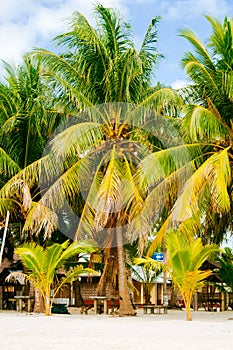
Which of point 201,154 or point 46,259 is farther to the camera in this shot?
point 201,154

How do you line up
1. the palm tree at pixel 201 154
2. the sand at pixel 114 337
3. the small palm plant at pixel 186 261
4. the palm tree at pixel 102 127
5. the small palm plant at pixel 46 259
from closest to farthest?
the sand at pixel 114 337, the small palm plant at pixel 186 261, the palm tree at pixel 201 154, the small palm plant at pixel 46 259, the palm tree at pixel 102 127

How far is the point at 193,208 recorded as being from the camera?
1405 centimetres

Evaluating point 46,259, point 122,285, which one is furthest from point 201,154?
point 46,259

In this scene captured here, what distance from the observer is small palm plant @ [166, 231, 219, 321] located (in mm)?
13117

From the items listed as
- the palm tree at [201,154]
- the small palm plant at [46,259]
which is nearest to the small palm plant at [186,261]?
the palm tree at [201,154]

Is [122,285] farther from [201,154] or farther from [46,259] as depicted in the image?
[201,154]

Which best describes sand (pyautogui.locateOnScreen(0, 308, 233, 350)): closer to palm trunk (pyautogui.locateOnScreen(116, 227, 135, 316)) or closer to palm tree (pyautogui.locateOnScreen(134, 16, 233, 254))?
palm tree (pyautogui.locateOnScreen(134, 16, 233, 254))

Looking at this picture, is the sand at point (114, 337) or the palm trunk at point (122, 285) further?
the palm trunk at point (122, 285)

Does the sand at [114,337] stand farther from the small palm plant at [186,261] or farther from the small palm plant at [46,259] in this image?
the small palm plant at [46,259]

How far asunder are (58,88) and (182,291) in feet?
22.0

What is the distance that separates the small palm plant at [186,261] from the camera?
13.1m

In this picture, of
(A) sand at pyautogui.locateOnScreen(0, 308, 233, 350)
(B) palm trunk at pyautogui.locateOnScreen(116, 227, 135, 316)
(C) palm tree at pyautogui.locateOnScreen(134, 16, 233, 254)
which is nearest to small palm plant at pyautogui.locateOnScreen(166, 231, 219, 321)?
(C) palm tree at pyautogui.locateOnScreen(134, 16, 233, 254)

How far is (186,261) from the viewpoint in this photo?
43.2 feet

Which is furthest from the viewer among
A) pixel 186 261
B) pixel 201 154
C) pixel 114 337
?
pixel 201 154
